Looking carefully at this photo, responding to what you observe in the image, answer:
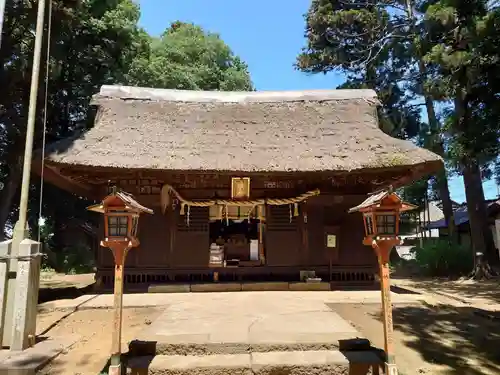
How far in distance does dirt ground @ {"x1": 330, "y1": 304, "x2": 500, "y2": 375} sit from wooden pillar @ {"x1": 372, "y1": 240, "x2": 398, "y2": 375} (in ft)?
1.88

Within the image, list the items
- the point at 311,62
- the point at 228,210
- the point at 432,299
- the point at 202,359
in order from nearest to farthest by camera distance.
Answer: the point at 202,359 < the point at 432,299 < the point at 228,210 < the point at 311,62

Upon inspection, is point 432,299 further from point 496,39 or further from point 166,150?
point 166,150

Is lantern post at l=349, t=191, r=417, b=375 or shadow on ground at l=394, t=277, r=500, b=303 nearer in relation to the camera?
lantern post at l=349, t=191, r=417, b=375

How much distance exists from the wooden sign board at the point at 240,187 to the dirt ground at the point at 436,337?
3.81m

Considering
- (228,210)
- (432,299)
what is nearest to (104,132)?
(228,210)

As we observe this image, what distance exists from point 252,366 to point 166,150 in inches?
269

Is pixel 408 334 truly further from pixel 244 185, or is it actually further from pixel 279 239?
pixel 244 185

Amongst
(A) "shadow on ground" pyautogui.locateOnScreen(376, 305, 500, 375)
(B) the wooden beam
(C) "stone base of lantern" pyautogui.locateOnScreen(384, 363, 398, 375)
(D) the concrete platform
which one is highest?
(B) the wooden beam

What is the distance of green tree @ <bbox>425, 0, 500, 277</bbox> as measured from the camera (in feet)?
33.0

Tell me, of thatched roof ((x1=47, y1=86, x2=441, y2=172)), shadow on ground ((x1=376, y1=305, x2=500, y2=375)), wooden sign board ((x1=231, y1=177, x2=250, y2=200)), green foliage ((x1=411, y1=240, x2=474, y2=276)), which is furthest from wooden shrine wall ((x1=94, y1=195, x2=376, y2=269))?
green foliage ((x1=411, y1=240, x2=474, y2=276))

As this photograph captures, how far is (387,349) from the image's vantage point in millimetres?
4434

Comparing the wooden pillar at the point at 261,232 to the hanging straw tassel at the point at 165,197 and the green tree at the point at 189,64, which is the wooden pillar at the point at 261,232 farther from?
the green tree at the point at 189,64

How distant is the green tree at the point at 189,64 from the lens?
24750 mm

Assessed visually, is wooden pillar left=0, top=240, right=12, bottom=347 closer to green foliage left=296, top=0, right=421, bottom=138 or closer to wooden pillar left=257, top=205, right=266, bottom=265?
wooden pillar left=257, top=205, right=266, bottom=265
